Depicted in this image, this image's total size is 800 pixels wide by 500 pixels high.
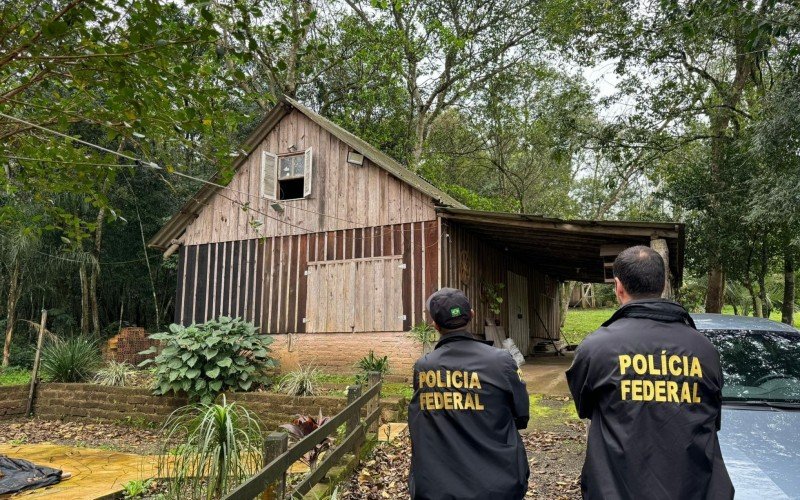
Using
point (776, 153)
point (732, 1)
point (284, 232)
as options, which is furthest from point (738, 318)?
point (284, 232)

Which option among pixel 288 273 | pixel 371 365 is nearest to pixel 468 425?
pixel 371 365

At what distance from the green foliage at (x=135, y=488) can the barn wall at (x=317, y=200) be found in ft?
21.0

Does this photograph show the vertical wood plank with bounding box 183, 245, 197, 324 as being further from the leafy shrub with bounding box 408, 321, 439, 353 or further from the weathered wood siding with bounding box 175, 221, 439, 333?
the leafy shrub with bounding box 408, 321, 439, 353

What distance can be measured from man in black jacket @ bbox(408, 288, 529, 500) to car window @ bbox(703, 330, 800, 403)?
8.88 feet

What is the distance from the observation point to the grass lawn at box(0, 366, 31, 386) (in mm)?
12838

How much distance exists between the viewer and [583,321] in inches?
1212

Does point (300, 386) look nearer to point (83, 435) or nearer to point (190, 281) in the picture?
point (83, 435)

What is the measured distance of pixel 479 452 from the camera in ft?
8.56

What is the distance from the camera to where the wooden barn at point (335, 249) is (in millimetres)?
11125

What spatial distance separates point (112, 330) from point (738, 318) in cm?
2103

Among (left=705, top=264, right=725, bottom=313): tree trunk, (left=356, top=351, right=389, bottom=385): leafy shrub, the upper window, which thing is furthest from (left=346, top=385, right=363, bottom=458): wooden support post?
(left=705, top=264, right=725, bottom=313): tree trunk

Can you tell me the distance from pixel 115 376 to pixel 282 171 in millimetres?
5751

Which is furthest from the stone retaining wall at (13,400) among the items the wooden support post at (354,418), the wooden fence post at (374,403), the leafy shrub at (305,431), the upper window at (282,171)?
the wooden support post at (354,418)

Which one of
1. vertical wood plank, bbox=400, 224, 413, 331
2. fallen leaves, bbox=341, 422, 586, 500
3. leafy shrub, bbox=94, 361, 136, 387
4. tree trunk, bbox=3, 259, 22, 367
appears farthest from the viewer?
tree trunk, bbox=3, 259, 22, 367
